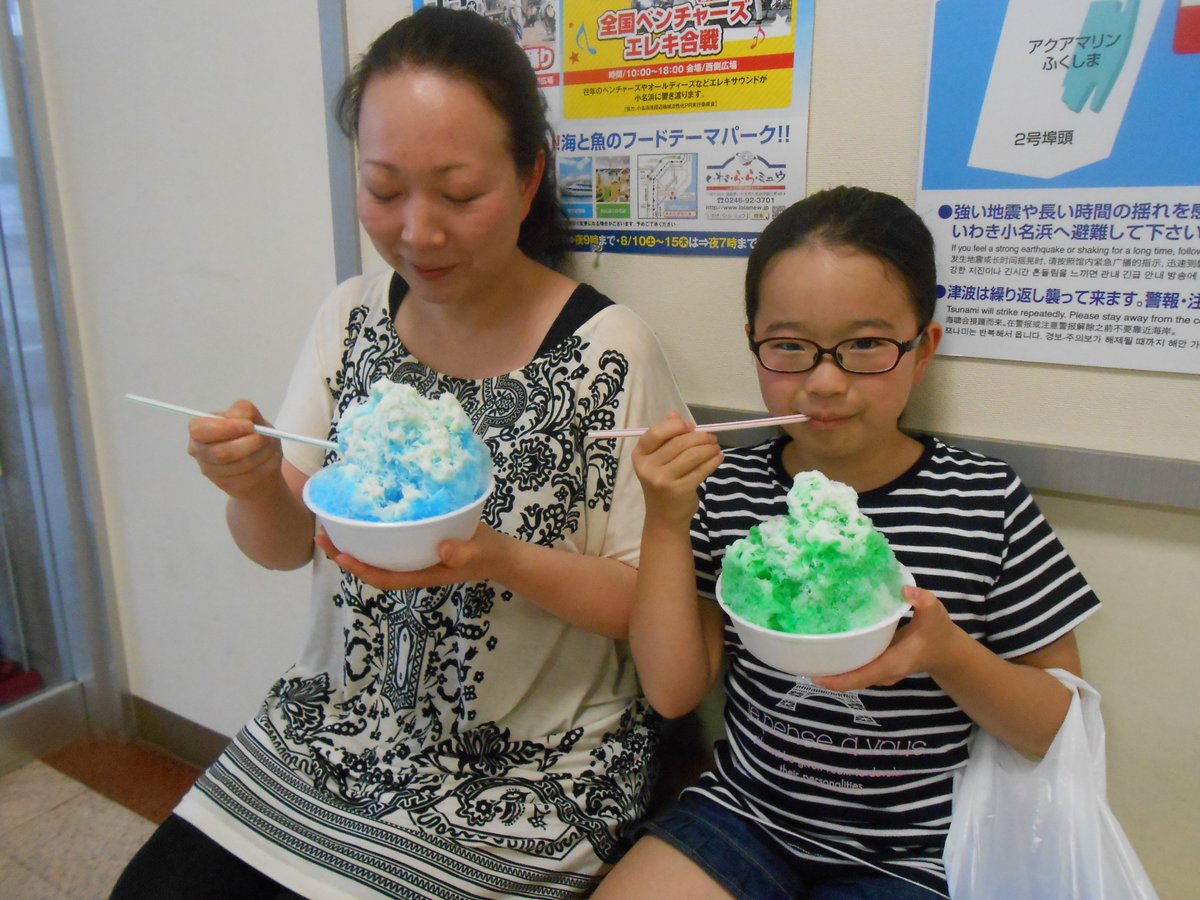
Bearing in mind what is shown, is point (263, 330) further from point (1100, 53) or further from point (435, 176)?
point (1100, 53)

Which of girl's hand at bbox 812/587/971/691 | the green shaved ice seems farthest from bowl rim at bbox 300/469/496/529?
girl's hand at bbox 812/587/971/691

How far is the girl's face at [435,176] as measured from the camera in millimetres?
1079

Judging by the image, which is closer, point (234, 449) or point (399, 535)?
point (399, 535)

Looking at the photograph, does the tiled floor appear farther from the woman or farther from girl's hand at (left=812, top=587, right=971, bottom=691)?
girl's hand at (left=812, top=587, right=971, bottom=691)

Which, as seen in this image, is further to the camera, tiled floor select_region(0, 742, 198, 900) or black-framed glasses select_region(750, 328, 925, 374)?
tiled floor select_region(0, 742, 198, 900)

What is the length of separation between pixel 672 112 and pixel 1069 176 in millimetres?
524

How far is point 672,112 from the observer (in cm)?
125

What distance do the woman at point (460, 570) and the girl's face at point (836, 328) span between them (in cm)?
25

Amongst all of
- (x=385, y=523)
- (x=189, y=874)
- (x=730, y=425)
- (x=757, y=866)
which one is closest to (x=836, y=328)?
(x=730, y=425)

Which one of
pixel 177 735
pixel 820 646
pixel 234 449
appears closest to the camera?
pixel 820 646

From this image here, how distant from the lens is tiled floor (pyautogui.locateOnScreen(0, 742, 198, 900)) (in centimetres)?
183

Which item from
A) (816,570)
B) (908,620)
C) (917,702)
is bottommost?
(917,702)

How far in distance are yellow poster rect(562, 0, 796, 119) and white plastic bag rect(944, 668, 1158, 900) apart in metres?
0.84

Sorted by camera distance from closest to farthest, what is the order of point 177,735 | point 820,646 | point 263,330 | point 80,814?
1. point 820,646
2. point 263,330
3. point 80,814
4. point 177,735
